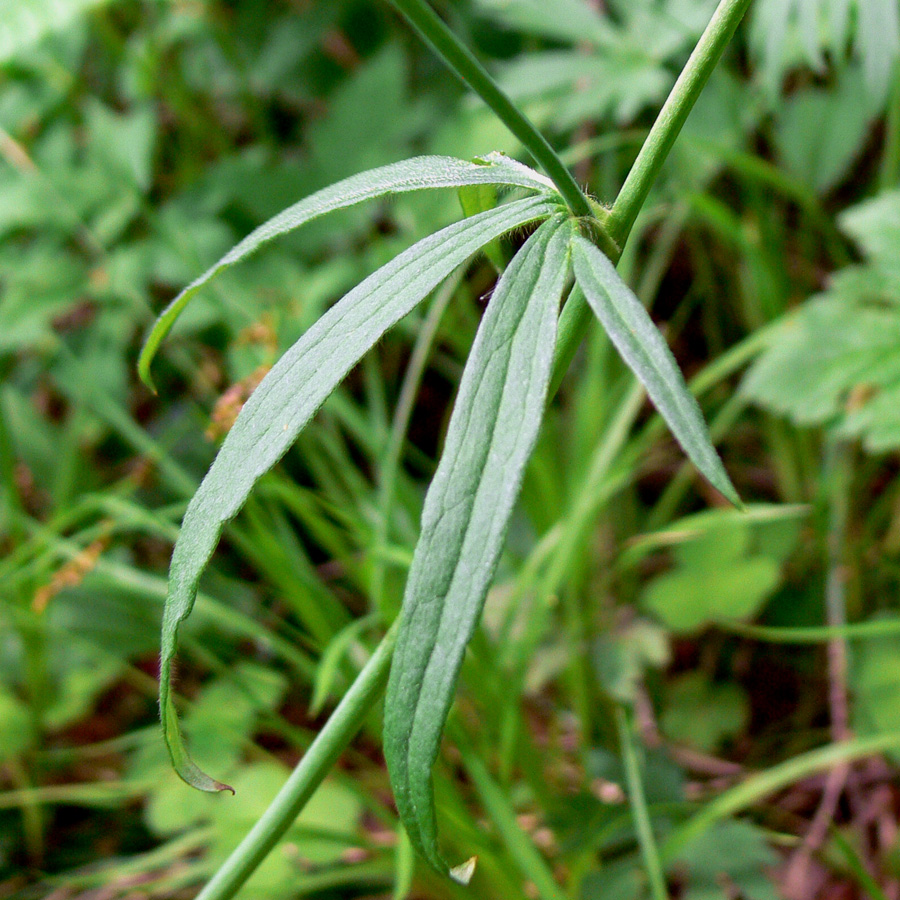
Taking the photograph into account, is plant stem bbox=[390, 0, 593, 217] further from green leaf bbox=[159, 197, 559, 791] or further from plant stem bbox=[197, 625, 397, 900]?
plant stem bbox=[197, 625, 397, 900]

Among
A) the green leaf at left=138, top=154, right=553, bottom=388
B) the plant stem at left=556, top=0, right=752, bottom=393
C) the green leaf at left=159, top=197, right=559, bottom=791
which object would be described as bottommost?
the plant stem at left=556, top=0, right=752, bottom=393

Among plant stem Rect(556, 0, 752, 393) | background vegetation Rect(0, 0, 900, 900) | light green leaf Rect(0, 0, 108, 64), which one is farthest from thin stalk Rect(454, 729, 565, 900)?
light green leaf Rect(0, 0, 108, 64)

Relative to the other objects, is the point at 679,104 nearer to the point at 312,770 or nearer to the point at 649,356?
the point at 649,356

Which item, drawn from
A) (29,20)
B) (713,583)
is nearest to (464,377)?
(713,583)

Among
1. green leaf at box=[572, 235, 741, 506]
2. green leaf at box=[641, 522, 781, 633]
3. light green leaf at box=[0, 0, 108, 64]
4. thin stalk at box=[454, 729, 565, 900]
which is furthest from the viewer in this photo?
light green leaf at box=[0, 0, 108, 64]

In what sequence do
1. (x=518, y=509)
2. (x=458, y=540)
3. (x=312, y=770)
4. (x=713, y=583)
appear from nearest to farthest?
(x=458, y=540)
(x=312, y=770)
(x=713, y=583)
(x=518, y=509)

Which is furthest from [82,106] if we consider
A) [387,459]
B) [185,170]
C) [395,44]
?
[387,459]
